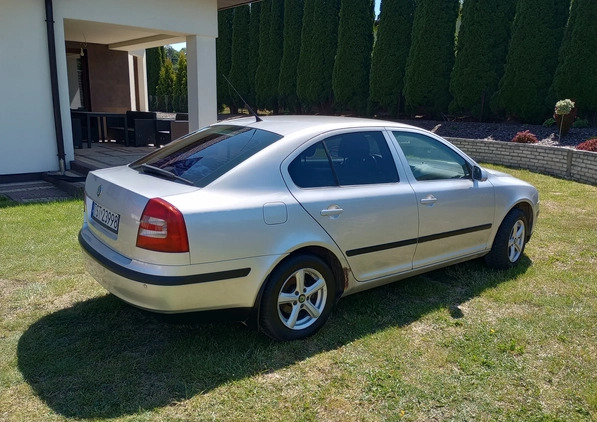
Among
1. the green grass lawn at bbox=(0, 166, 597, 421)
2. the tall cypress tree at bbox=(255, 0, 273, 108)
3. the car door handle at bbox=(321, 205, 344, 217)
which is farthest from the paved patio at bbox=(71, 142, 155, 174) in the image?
the tall cypress tree at bbox=(255, 0, 273, 108)

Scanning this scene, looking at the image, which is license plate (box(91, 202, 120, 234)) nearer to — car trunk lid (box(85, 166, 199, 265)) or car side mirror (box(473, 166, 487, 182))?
car trunk lid (box(85, 166, 199, 265))

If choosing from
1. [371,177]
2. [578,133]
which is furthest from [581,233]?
[578,133]

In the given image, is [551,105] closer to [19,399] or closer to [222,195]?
[222,195]

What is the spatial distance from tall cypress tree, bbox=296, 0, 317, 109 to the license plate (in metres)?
19.1

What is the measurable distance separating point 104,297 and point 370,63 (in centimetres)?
1733

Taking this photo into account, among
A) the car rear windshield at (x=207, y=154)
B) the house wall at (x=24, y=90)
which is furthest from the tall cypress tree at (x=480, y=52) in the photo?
the car rear windshield at (x=207, y=154)

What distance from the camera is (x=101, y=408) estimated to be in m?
2.78

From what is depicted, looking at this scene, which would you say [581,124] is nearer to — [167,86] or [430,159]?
[430,159]

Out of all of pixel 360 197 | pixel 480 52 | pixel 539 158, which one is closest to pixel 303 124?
pixel 360 197

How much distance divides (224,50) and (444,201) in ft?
85.0

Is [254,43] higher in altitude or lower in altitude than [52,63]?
higher

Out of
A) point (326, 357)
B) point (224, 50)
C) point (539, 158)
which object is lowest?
point (326, 357)

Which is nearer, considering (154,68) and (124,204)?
(124,204)

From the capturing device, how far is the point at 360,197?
3754 mm
